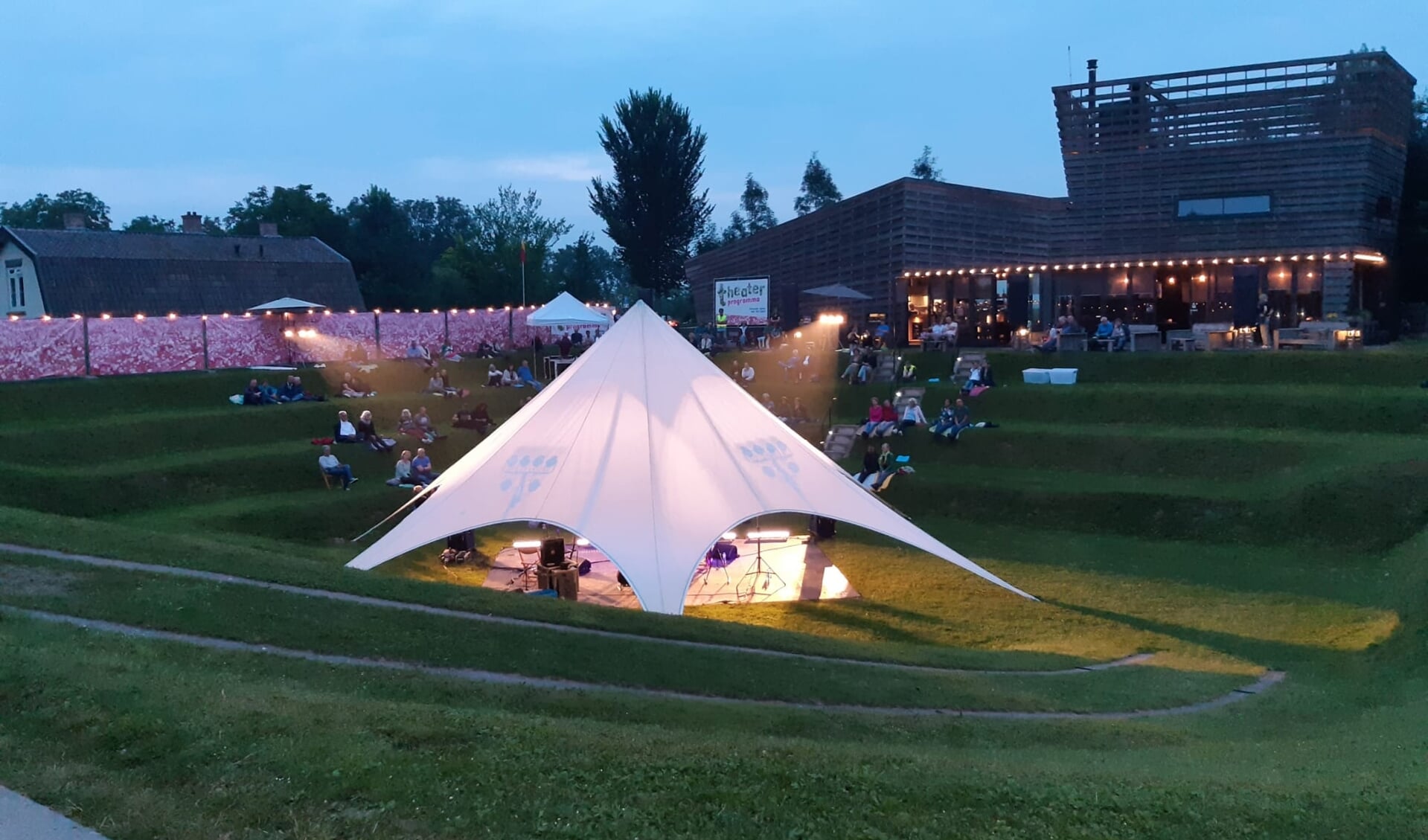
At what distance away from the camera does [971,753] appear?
28.0 feet

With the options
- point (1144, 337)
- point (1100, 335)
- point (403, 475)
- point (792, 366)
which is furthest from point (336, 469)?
point (1144, 337)

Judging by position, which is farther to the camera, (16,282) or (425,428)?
(16,282)

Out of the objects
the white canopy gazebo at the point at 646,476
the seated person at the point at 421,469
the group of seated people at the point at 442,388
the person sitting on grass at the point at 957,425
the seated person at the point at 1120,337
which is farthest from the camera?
the seated person at the point at 1120,337

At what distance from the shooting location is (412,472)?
22328 millimetres

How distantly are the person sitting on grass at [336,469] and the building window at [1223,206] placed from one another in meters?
27.9

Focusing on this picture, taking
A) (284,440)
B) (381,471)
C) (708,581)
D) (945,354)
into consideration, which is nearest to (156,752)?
(708,581)

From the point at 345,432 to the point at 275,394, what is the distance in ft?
12.5

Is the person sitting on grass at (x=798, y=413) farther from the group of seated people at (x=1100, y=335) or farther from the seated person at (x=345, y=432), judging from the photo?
the seated person at (x=345, y=432)

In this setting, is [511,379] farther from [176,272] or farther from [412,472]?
[176,272]

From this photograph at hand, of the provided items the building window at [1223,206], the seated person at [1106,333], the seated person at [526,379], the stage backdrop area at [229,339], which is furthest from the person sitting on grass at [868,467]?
the building window at [1223,206]

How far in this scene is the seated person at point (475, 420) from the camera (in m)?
26.1

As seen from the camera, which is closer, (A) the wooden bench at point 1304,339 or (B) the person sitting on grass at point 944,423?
(B) the person sitting on grass at point 944,423

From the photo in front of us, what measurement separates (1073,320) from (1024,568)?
1441 centimetres

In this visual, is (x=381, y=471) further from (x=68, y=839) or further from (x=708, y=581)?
(x=68, y=839)
